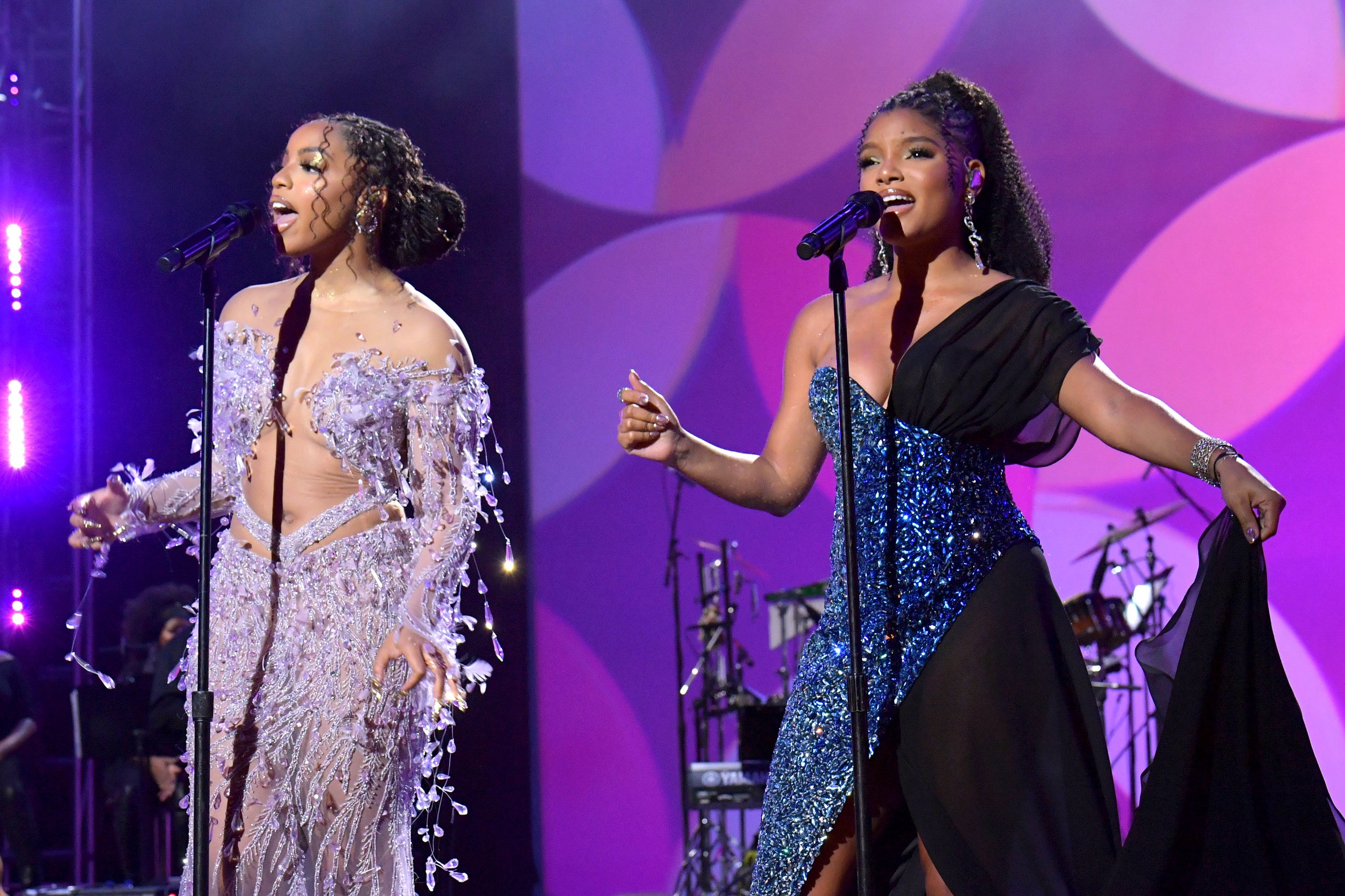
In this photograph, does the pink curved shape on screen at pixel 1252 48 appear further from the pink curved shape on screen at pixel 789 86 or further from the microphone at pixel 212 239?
the microphone at pixel 212 239

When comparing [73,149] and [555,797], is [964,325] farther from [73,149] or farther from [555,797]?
[73,149]

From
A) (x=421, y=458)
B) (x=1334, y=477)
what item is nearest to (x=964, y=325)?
(x=421, y=458)

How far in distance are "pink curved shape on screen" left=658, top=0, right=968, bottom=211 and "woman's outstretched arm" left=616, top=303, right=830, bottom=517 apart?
3415 mm

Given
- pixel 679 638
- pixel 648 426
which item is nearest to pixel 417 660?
pixel 648 426

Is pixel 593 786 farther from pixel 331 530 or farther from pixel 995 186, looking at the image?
pixel 995 186

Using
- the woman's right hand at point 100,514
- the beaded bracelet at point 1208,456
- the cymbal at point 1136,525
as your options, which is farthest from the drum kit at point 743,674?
the beaded bracelet at point 1208,456

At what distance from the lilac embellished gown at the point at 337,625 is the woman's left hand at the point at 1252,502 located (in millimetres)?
1395

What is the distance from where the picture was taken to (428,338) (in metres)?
2.80

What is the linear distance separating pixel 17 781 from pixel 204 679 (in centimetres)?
347

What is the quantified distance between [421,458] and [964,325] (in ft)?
3.73

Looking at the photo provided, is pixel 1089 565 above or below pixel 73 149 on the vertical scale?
below

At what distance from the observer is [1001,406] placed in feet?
7.64

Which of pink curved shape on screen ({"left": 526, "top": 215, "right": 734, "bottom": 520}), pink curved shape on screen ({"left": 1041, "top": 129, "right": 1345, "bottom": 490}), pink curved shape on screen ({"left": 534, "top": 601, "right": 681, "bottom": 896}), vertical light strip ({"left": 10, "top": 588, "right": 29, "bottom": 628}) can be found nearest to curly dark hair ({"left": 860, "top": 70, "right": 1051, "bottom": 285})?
pink curved shape on screen ({"left": 1041, "top": 129, "right": 1345, "bottom": 490})

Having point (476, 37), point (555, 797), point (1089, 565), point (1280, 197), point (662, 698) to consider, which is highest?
point (476, 37)
